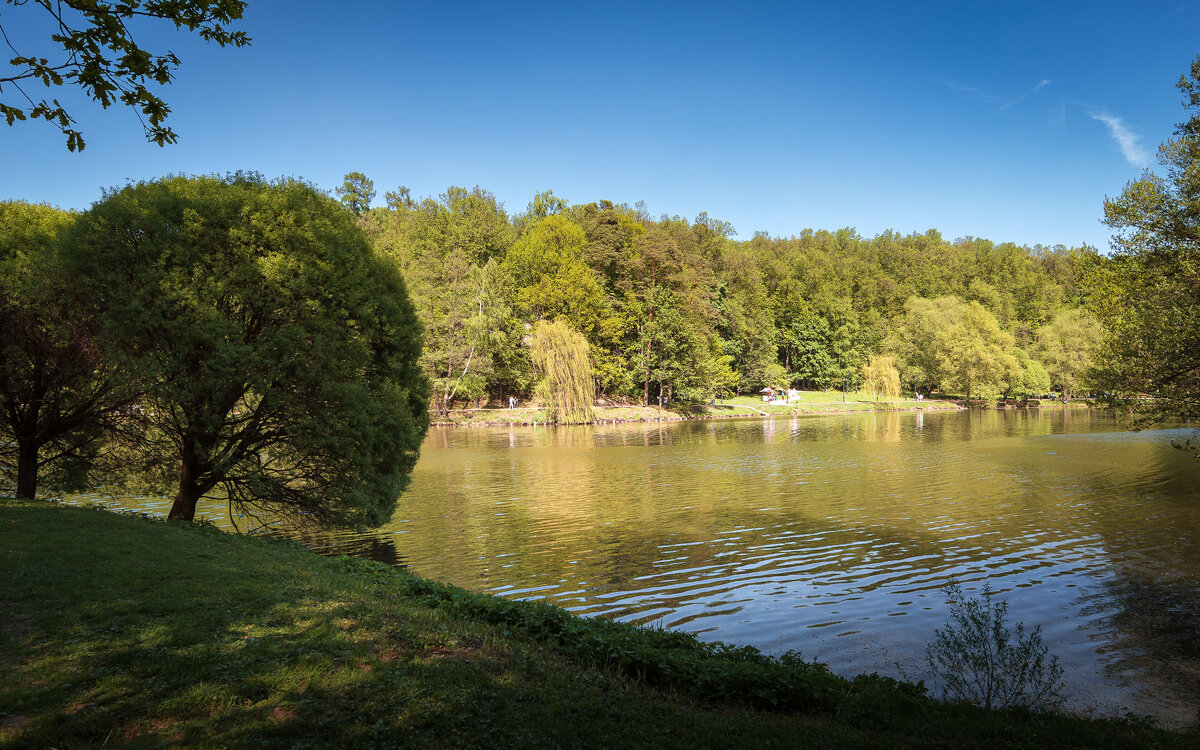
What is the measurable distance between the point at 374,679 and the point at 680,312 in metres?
68.0

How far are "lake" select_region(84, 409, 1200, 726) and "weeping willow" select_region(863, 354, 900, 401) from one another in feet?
146

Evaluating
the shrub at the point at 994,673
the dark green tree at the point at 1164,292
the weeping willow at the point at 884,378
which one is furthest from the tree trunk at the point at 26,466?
the weeping willow at the point at 884,378

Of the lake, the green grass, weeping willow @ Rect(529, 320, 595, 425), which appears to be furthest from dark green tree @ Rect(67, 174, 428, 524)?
the green grass

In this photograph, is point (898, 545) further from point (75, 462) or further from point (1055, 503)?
point (75, 462)

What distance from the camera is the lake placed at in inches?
441

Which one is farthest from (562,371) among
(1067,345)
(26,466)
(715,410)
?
(1067,345)

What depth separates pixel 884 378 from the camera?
8088 centimetres

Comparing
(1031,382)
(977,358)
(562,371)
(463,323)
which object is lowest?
(1031,382)

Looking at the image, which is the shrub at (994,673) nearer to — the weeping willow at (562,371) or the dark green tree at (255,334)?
the dark green tree at (255,334)

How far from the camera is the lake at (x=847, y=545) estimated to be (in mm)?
11203

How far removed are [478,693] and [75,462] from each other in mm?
16188

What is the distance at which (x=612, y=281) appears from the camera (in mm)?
77062

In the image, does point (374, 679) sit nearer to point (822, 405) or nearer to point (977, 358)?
point (822, 405)

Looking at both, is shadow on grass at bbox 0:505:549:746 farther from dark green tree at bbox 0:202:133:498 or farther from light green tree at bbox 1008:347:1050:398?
light green tree at bbox 1008:347:1050:398
